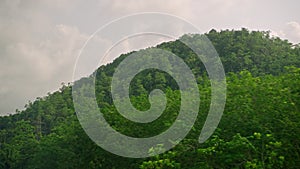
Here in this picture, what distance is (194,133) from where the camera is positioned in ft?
55.2

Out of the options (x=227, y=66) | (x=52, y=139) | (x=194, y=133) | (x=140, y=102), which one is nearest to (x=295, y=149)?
(x=194, y=133)

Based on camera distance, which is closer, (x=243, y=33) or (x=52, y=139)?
(x=52, y=139)

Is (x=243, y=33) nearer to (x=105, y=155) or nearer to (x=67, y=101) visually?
(x=67, y=101)

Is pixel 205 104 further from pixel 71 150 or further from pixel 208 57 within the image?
pixel 208 57

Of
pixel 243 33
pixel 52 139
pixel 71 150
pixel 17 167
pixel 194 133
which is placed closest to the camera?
pixel 194 133

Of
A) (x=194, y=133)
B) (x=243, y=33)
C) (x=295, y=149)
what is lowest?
(x=295, y=149)

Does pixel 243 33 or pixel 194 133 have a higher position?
pixel 243 33

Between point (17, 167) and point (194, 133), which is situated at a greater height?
point (17, 167)

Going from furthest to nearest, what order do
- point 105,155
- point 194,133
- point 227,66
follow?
point 227,66, point 105,155, point 194,133

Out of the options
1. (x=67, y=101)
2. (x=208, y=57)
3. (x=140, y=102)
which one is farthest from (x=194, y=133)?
(x=67, y=101)

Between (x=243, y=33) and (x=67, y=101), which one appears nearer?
(x=67, y=101)

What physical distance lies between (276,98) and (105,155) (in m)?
11.0

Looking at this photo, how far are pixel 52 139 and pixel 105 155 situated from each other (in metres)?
13.1

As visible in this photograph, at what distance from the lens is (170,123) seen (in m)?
18.1
